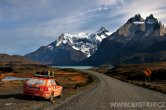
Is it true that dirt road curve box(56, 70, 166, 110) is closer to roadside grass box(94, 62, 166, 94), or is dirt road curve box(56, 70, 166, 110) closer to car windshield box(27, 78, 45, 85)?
car windshield box(27, 78, 45, 85)

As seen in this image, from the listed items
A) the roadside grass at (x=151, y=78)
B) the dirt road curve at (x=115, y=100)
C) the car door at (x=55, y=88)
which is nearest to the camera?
the dirt road curve at (x=115, y=100)

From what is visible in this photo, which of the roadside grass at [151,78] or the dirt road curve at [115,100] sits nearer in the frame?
the dirt road curve at [115,100]

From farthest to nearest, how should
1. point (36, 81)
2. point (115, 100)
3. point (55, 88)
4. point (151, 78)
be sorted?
point (151, 78) < point (55, 88) < point (115, 100) < point (36, 81)

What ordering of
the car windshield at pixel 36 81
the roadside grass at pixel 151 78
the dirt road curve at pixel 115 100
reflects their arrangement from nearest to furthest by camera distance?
the dirt road curve at pixel 115 100 < the car windshield at pixel 36 81 < the roadside grass at pixel 151 78

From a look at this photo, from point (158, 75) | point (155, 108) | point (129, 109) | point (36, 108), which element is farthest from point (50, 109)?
point (158, 75)

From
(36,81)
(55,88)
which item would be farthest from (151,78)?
(36,81)

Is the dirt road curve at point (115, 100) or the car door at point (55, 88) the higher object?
the car door at point (55, 88)

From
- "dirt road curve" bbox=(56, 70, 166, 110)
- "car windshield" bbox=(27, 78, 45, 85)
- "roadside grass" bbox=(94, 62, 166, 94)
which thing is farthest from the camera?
"roadside grass" bbox=(94, 62, 166, 94)

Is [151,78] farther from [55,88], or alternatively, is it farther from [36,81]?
[36,81]

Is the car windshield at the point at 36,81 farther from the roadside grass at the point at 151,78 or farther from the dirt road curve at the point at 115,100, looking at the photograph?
the roadside grass at the point at 151,78

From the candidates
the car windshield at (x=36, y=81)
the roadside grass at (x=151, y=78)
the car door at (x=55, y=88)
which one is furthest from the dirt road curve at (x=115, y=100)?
the roadside grass at (x=151, y=78)

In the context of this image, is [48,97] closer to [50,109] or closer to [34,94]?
[34,94]

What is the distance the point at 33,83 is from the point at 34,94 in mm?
914

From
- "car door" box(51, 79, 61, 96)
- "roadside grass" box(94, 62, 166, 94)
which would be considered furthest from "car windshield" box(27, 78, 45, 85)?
"roadside grass" box(94, 62, 166, 94)
